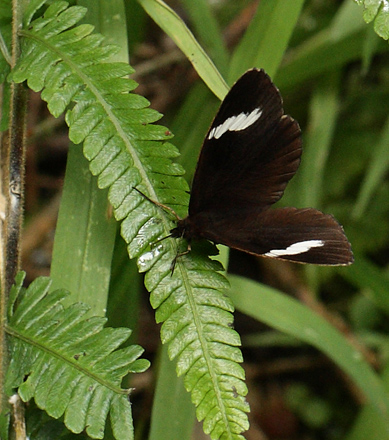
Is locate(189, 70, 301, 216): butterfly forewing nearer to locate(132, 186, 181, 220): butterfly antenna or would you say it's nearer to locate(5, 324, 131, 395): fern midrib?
locate(132, 186, 181, 220): butterfly antenna

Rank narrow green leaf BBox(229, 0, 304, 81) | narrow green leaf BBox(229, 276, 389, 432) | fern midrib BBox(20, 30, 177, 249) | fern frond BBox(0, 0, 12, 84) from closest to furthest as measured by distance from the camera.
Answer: fern midrib BBox(20, 30, 177, 249) < fern frond BBox(0, 0, 12, 84) < narrow green leaf BBox(229, 0, 304, 81) < narrow green leaf BBox(229, 276, 389, 432)

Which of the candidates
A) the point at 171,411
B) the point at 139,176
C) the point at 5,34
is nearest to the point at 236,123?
the point at 139,176

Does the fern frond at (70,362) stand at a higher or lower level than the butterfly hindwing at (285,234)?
lower

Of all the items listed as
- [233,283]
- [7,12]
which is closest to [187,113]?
[233,283]

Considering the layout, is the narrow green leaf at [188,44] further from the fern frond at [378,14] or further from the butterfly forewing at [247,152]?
the fern frond at [378,14]

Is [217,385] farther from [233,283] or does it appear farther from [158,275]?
[233,283]

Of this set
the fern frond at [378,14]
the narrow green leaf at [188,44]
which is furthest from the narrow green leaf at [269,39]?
the fern frond at [378,14]

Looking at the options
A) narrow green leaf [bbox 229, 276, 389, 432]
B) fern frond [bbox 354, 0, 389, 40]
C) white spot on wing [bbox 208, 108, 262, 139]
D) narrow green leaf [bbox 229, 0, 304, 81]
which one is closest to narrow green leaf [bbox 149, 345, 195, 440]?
narrow green leaf [bbox 229, 276, 389, 432]
